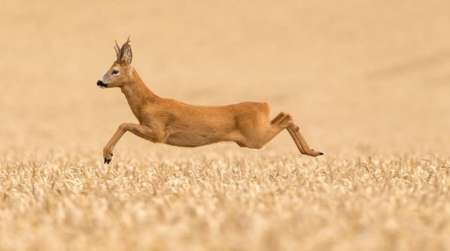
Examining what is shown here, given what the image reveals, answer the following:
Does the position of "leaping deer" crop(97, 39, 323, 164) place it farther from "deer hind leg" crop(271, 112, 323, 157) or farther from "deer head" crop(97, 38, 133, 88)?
"deer hind leg" crop(271, 112, 323, 157)

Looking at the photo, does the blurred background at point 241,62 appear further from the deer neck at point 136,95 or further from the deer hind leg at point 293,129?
the deer neck at point 136,95

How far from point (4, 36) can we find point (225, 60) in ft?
47.5

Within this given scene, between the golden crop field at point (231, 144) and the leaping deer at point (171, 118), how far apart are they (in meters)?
0.41

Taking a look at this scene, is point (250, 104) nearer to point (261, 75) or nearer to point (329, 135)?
point (329, 135)

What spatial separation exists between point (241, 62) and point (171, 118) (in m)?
45.1

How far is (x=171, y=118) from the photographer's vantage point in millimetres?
11461

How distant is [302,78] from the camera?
50469 millimetres

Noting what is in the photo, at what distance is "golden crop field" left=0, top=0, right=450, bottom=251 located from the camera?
5.76m

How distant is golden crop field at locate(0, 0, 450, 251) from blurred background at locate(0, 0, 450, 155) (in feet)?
0.52

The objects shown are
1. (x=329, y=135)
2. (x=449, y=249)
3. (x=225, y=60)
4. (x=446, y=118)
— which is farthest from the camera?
(x=225, y=60)

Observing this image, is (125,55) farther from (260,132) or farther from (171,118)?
(260,132)

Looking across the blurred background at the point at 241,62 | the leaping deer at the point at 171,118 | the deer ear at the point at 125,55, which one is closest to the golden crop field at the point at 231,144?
the blurred background at the point at 241,62

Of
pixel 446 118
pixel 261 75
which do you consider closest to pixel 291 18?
pixel 261 75

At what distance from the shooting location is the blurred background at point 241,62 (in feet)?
134
